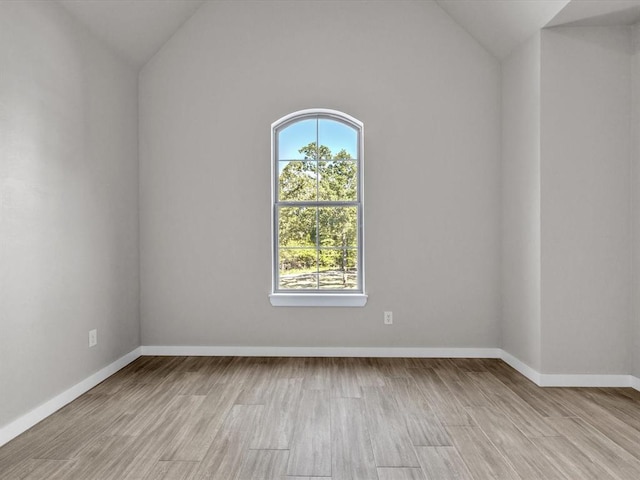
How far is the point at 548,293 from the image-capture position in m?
3.60

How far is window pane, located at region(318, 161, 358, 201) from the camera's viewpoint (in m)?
4.53

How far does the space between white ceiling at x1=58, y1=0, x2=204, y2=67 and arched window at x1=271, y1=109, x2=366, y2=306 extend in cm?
134

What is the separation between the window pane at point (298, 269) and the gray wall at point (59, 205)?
141 cm

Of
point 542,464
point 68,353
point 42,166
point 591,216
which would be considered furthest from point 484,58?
point 68,353

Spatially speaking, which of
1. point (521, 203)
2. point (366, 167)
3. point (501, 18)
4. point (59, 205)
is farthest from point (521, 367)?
point (59, 205)

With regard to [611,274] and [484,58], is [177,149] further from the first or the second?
[611,274]

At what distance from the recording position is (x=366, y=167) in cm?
438

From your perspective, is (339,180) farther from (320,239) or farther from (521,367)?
(521,367)

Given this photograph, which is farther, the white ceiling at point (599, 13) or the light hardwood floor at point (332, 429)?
the white ceiling at point (599, 13)

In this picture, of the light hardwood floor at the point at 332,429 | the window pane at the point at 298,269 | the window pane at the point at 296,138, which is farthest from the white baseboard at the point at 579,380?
the window pane at the point at 296,138

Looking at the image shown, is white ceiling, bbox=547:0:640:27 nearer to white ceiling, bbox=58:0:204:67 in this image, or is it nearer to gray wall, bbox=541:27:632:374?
gray wall, bbox=541:27:632:374

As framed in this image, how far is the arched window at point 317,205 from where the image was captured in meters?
4.52

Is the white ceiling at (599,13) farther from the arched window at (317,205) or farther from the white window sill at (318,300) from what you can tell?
the white window sill at (318,300)

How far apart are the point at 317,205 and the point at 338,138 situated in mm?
688
